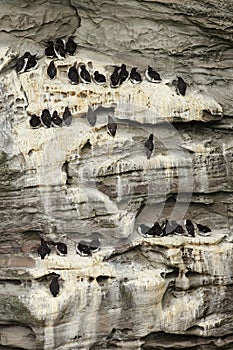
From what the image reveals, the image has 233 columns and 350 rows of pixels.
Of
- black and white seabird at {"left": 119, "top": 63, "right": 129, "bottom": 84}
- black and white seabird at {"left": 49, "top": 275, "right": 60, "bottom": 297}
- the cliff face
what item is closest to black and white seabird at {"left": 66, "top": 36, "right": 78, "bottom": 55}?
the cliff face

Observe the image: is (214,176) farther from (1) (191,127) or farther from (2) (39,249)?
(2) (39,249)

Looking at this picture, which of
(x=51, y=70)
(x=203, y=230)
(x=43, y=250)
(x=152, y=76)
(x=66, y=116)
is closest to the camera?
(x=43, y=250)

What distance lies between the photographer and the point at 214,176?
41.2ft

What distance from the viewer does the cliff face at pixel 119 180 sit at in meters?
11.8

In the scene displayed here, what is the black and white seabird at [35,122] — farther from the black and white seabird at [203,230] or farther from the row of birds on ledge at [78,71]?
the black and white seabird at [203,230]

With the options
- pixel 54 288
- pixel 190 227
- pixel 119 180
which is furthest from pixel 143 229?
pixel 54 288

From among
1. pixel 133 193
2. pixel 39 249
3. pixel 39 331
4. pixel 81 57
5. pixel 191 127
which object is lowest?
pixel 39 331

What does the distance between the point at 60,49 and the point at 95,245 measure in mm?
2685

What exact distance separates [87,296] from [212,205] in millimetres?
2278

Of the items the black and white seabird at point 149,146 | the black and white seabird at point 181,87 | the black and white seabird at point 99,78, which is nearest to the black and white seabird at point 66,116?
the black and white seabird at point 99,78

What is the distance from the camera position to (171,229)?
40.7ft

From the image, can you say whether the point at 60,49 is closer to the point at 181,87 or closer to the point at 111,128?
the point at 111,128

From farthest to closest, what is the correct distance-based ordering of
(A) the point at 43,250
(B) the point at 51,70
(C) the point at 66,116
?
(B) the point at 51,70 → (C) the point at 66,116 → (A) the point at 43,250

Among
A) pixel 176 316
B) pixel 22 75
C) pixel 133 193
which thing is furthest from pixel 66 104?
pixel 176 316
